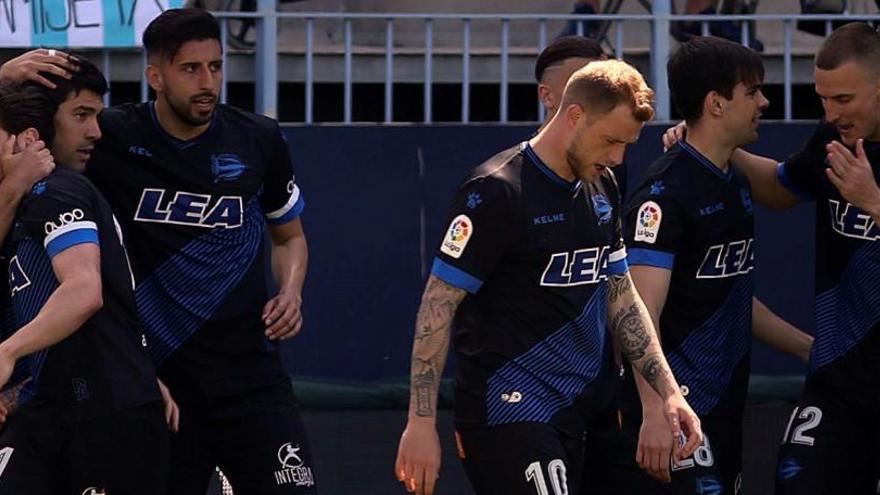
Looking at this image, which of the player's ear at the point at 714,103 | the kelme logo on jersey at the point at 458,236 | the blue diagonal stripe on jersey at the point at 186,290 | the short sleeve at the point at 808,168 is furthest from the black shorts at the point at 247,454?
the short sleeve at the point at 808,168

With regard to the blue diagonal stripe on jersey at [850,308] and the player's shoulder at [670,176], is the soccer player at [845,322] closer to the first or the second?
the blue diagonal stripe on jersey at [850,308]

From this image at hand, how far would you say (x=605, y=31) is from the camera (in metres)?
8.94

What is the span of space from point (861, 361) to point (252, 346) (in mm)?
2168

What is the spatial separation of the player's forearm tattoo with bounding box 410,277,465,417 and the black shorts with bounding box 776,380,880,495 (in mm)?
1625

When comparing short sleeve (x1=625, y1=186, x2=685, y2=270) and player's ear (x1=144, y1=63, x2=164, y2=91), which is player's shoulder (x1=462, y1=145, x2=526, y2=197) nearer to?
short sleeve (x1=625, y1=186, x2=685, y2=270)

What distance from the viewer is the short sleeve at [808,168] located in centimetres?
688

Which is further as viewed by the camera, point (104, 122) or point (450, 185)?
point (450, 185)

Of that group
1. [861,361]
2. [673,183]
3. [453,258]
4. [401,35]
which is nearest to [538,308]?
[453,258]

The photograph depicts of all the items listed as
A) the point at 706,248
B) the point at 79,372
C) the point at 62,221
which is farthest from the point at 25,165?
the point at 706,248

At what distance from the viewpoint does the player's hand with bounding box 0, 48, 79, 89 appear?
6.02 metres

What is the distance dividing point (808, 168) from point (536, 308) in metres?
1.63

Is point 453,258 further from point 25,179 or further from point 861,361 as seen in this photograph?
point 861,361

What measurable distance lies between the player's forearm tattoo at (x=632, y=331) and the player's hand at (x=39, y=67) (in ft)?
6.41

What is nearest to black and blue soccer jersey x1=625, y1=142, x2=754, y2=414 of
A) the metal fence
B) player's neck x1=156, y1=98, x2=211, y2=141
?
player's neck x1=156, y1=98, x2=211, y2=141
